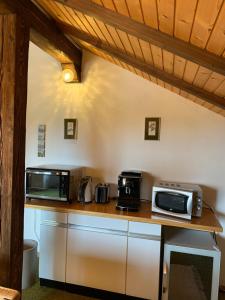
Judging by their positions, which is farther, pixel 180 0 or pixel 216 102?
pixel 216 102

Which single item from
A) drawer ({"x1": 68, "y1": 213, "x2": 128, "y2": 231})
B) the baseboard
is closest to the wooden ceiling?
drawer ({"x1": 68, "y1": 213, "x2": 128, "y2": 231})

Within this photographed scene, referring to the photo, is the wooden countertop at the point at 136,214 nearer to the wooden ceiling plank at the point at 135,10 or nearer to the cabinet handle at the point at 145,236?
the cabinet handle at the point at 145,236

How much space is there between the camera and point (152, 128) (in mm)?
2768

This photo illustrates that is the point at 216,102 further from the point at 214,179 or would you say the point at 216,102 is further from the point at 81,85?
the point at 81,85

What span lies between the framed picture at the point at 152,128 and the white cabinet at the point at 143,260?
993 mm

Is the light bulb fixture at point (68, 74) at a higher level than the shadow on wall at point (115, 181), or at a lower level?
higher

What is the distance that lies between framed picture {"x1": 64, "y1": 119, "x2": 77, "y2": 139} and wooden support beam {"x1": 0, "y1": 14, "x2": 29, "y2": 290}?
119cm

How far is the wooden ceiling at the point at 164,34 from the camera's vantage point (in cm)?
104

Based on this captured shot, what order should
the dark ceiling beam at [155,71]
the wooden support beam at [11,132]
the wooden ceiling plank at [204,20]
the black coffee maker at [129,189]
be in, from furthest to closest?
the black coffee maker at [129,189] < the dark ceiling beam at [155,71] < the wooden support beam at [11,132] < the wooden ceiling plank at [204,20]

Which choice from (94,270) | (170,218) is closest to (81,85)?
(170,218)

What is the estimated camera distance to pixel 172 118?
8.92 ft

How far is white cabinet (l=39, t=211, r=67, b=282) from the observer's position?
242 centimetres

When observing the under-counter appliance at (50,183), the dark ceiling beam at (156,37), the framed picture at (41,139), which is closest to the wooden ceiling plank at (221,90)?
the dark ceiling beam at (156,37)

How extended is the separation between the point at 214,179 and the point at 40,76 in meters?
2.37
